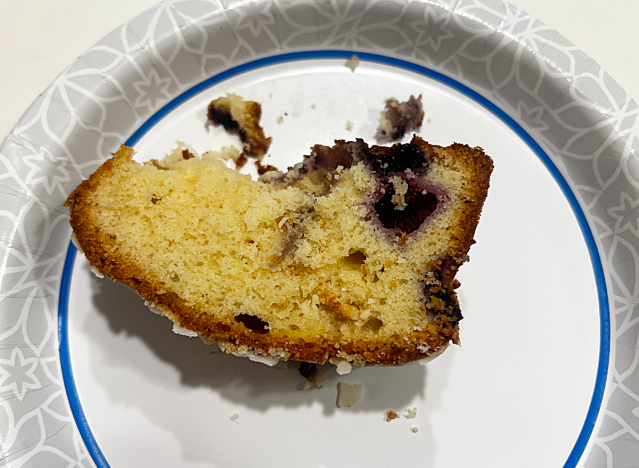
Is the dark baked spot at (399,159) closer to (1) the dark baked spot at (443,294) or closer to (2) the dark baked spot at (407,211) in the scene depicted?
(2) the dark baked spot at (407,211)

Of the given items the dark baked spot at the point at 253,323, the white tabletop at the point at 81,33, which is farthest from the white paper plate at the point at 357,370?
the dark baked spot at the point at 253,323

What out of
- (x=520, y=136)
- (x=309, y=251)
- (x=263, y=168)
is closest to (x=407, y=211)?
(x=309, y=251)

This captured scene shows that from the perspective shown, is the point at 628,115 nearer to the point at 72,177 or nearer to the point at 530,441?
the point at 530,441

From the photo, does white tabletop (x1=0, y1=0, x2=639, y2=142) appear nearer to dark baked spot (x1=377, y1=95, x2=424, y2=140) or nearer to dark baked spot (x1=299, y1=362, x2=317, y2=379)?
dark baked spot (x1=377, y1=95, x2=424, y2=140)

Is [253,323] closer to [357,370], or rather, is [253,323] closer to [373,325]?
[373,325]

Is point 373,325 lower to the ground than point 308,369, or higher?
higher

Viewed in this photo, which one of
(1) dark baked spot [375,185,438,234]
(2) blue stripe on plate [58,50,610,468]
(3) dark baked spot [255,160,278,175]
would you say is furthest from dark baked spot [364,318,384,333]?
(2) blue stripe on plate [58,50,610,468]
